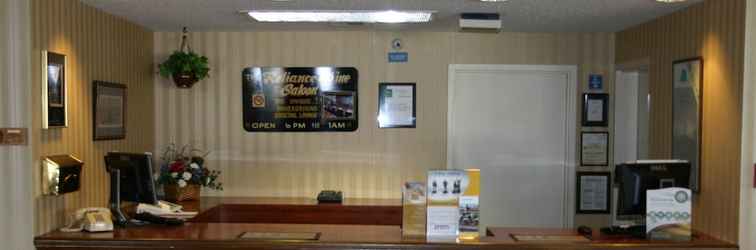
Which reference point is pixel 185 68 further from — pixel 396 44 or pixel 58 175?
pixel 396 44

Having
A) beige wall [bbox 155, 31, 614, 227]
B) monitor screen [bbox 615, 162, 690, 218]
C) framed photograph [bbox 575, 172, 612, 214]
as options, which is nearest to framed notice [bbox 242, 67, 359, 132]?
beige wall [bbox 155, 31, 614, 227]

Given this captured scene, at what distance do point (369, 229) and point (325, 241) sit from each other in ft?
1.37

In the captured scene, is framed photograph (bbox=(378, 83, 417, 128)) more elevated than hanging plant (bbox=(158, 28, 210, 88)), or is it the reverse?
hanging plant (bbox=(158, 28, 210, 88))

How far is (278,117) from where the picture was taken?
4.82 meters

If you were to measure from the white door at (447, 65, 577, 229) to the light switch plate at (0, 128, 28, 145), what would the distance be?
3.01 meters

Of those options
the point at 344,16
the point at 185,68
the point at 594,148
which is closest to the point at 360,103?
the point at 344,16

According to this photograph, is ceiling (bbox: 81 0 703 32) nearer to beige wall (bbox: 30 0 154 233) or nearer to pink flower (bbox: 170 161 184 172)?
beige wall (bbox: 30 0 154 233)

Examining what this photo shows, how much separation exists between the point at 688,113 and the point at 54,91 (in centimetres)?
377

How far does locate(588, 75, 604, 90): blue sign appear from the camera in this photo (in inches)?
189

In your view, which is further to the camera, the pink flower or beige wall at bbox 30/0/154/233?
the pink flower

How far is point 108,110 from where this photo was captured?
157 inches

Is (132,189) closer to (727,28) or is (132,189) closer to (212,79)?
(212,79)

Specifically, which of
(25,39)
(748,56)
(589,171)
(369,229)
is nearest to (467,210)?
(369,229)

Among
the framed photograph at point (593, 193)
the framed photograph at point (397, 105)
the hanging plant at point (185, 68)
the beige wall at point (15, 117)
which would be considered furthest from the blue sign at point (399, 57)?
the beige wall at point (15, 117)
